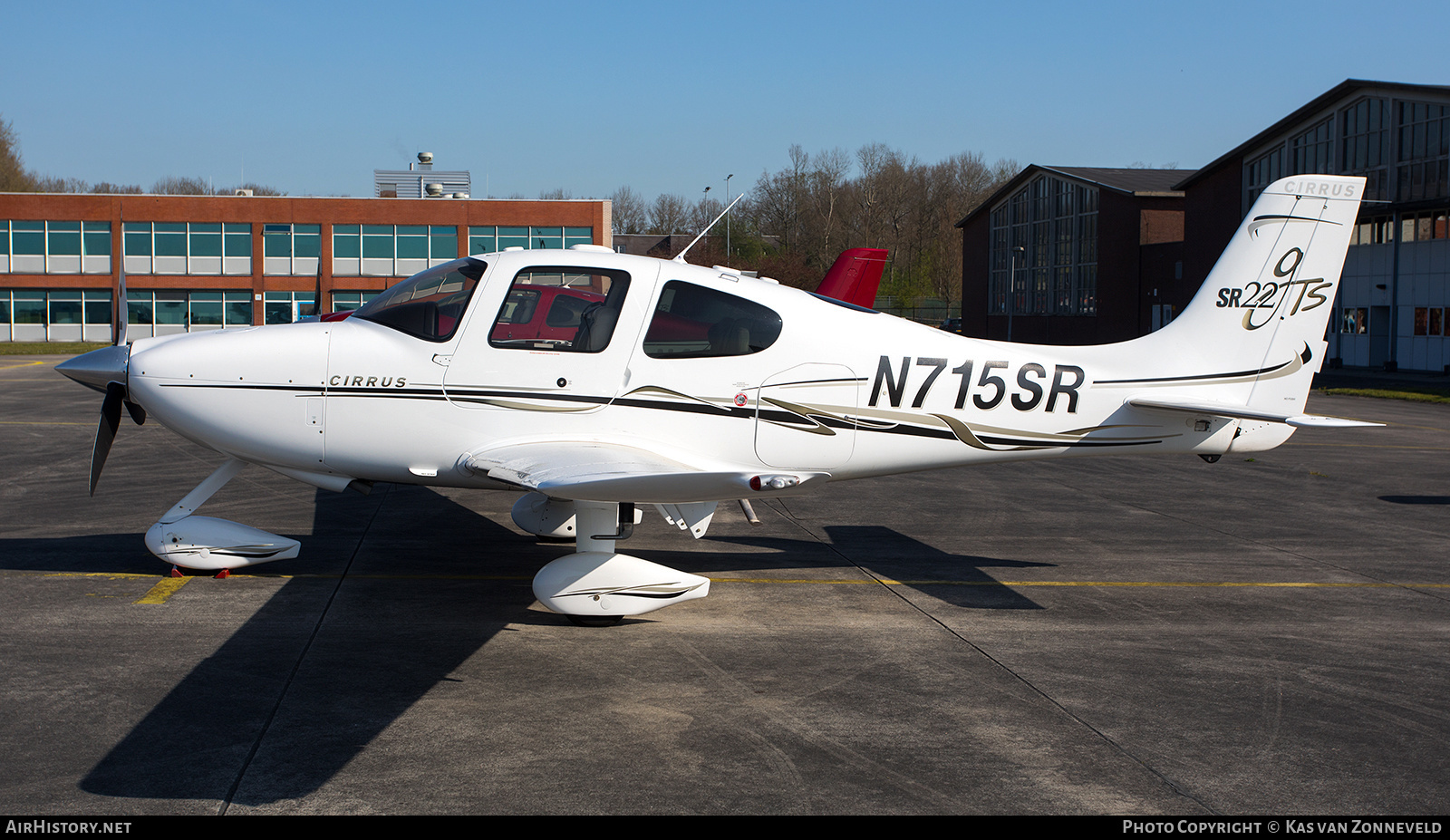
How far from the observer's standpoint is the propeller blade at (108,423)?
24.8 feet

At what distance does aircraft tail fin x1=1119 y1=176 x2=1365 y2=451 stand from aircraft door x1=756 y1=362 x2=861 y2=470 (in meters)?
2.36

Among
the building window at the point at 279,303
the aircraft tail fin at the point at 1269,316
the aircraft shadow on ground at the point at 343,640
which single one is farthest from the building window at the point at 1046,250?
the aircraft shadow on ground at the point at 343,640

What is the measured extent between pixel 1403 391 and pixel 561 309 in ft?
100

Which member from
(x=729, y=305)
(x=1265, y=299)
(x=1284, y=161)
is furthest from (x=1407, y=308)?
(x=729, y=305)

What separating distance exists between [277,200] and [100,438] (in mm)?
48326

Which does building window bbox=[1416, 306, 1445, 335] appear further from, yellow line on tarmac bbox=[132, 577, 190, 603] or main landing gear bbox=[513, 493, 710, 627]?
yellow line on tarmac bbox=[132, 577, 190, 603]

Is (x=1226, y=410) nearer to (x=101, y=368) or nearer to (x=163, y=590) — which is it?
(x=163, y=590)

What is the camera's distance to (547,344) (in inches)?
283

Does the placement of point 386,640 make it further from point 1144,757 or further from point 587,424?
point 1144,757

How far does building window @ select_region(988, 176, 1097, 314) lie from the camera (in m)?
58.0

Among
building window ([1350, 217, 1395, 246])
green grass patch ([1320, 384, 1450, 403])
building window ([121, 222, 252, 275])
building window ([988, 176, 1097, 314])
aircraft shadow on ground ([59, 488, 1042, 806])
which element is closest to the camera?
aircraft shadow on ground ([59, 488, 1042, 806])

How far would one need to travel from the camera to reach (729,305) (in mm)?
7316

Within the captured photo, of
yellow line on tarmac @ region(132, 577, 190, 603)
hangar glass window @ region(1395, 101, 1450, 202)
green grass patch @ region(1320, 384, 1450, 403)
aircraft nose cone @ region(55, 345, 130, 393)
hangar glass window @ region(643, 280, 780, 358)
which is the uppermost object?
hangar glass window @ region(1395, 101, 1450, 202)

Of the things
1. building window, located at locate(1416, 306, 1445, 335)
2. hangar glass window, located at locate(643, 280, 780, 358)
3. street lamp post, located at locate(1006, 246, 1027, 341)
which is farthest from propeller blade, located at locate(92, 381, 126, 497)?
street lamp post, located at locate(1006, 246, 1027, 341)
